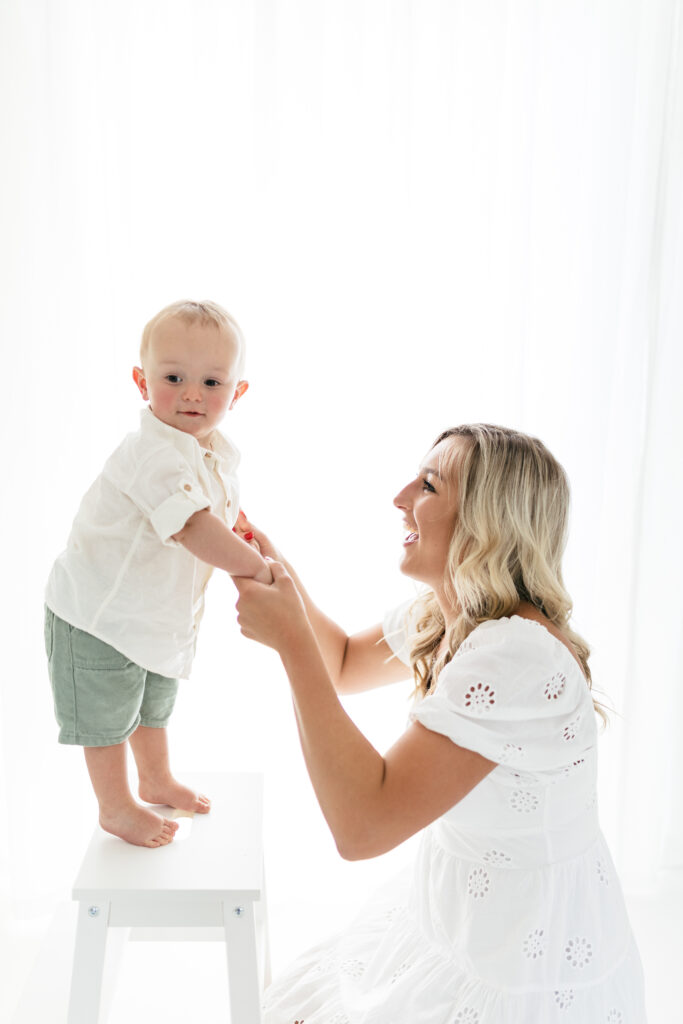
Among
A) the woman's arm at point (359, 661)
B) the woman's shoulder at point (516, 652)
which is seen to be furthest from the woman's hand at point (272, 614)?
the woman's arm at point (359, 661)

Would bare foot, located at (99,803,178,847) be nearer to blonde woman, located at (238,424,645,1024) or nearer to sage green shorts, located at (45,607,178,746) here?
sage green shorts, located at (45,607,178,746)

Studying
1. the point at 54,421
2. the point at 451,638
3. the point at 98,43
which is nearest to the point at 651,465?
the point at 451,638

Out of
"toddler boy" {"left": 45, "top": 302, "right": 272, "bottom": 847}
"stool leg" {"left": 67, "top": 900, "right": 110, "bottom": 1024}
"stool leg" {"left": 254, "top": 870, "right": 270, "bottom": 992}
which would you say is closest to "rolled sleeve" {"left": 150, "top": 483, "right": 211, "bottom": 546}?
"toddler boy" {"left": 45, "top": 302, "right": 272, "bottom": 847}

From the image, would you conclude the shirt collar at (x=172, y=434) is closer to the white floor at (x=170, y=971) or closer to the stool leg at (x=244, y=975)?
the stool leg at (x=244, y=975)

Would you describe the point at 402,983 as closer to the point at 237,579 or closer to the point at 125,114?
the point at 237,579

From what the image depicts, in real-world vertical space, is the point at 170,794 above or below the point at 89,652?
below

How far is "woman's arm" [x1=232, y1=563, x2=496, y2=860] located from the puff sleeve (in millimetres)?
29

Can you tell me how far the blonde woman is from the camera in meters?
1.21

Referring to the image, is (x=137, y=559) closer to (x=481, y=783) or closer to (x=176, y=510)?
(x=176, y=510)

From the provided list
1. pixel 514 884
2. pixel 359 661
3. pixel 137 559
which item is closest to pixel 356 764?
pixel 514 884

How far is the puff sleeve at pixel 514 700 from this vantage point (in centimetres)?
122

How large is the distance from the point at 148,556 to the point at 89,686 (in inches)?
8.0

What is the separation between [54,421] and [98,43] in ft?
2.63

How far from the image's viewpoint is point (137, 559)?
1.29 meters
